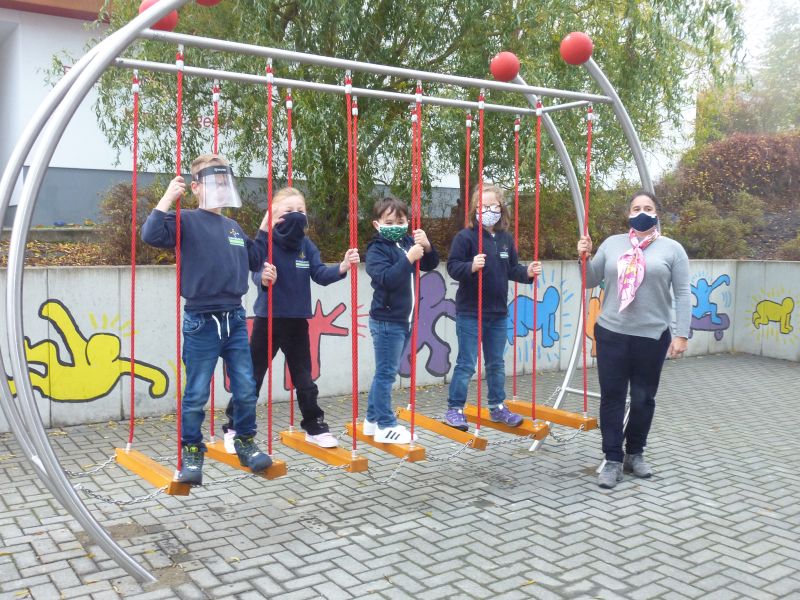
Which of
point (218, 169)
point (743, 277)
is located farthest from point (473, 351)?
point (743, 277)

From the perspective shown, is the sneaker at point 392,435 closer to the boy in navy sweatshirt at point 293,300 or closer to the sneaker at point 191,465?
the boy in navy sweatshirt at point 293,300

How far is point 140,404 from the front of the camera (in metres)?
6.71

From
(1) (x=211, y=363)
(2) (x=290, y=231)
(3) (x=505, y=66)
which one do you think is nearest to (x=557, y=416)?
(2) (x=290, y=231)

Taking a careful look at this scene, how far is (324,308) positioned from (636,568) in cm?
454

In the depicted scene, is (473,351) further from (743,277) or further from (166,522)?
(743,277)

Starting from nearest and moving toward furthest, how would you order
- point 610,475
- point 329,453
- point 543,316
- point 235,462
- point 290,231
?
point 235,462 < point 329,453 < point 290,231 < point 610,475 < point 543,316

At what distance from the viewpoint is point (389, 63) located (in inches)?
342

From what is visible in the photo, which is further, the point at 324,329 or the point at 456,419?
the point at 324,329

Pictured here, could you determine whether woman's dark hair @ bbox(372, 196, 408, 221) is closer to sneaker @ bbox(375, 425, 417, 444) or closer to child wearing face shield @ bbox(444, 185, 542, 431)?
child wearing face shield @ bbox(444, 185, 542, 431)

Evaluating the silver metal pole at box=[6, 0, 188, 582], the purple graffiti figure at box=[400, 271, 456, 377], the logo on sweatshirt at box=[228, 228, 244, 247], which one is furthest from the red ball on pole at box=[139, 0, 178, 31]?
the purple graffiti figure at box=[400, 271, 456, 377]

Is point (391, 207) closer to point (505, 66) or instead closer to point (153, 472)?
point (505, 66)

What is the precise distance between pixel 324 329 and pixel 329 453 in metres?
3.40

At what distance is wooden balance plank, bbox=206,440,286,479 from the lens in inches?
158

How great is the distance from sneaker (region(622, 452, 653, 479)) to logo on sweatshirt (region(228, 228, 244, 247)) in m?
3.01
